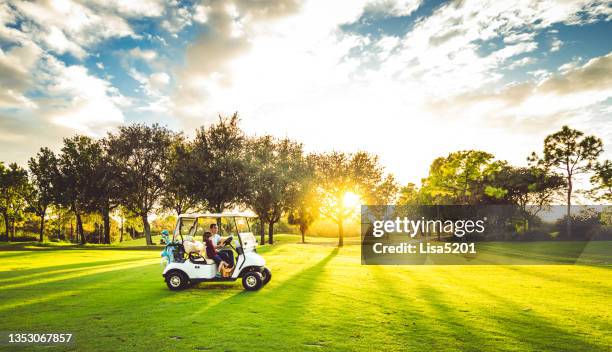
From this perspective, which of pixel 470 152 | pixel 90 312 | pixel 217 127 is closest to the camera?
pixel 90 312

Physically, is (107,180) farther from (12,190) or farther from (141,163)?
(12,190)

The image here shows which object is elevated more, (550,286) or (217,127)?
(217,127)

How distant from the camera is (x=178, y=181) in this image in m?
37.4

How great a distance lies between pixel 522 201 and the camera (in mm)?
53719

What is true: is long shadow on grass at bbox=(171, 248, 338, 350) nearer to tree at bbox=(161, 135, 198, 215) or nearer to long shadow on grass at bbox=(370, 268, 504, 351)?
long shadow on grass at bbox=(370, 268, 504, 351)

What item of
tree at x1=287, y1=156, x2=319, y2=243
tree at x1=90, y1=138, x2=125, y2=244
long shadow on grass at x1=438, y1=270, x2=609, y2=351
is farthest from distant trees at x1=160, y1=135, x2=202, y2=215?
long shadow on grass at x1=438, y1=270, x2=609, y2=351

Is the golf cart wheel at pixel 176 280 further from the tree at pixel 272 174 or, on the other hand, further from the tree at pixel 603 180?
the tree at pixel 603 180

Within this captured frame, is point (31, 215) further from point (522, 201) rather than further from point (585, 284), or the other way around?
point (522, 201)

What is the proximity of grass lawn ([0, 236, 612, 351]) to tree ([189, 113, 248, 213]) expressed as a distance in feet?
72.6

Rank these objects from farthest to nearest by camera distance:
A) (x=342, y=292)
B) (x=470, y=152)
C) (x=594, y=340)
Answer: (x=470, y=152) < (x=342, y=292) < (x=594, y=340)

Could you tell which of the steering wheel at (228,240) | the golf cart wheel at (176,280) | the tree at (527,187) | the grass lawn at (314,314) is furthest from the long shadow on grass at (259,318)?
the tree at (527,187)

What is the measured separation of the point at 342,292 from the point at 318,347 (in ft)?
18.7

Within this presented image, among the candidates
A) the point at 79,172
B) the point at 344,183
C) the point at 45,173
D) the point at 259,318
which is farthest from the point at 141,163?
the point at 259,318

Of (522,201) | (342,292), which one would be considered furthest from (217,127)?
(522,201)
